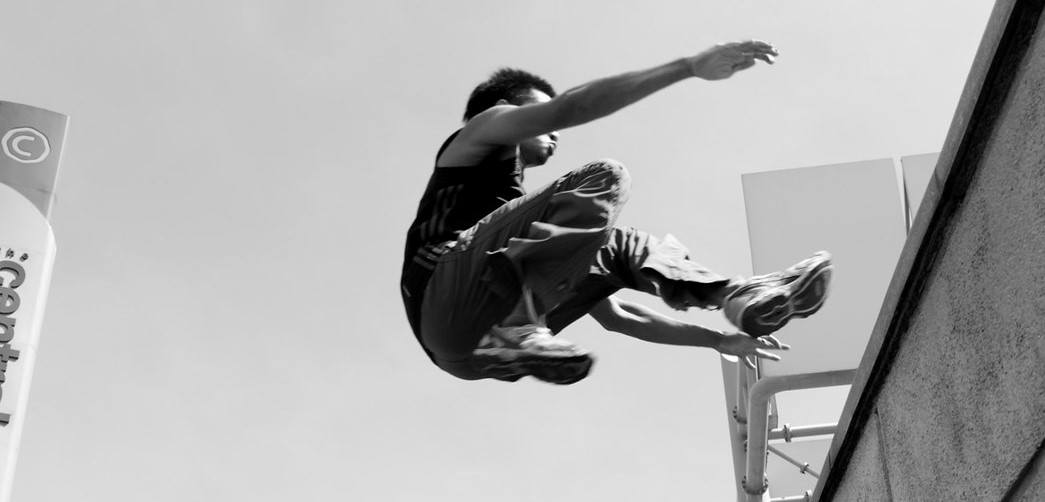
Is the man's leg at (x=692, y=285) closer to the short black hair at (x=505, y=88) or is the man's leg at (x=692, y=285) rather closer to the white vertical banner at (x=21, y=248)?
the short black hair at (x=505, y=88)

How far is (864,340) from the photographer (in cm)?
858

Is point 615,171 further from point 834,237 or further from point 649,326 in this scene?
point 834,237

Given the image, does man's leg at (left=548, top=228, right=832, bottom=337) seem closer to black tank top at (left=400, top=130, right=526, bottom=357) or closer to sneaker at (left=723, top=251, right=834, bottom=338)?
sneaker at (left=723, top=251, right=834, bottom=338)

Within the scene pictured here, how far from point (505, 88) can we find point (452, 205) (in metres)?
0.47

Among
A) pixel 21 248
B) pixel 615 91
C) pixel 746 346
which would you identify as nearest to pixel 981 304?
pixel 746 346

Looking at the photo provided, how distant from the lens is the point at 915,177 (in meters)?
8.76

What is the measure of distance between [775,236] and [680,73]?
18.6 feet

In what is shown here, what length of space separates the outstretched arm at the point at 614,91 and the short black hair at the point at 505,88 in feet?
1.11

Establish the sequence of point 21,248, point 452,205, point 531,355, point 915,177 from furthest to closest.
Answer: point 21,248
point 915,177
point 452,205
point 531,355

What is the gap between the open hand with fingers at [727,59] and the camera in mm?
3205

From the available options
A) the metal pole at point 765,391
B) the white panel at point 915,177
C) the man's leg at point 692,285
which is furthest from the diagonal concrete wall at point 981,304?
the white panel at point 915,177

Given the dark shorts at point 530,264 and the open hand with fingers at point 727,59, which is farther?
the dark shorts at point 530,264

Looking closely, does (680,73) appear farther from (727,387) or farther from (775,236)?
(727,387)

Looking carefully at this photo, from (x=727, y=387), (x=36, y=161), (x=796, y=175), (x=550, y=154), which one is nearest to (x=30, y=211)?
(x=36, y=161)
